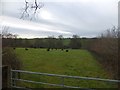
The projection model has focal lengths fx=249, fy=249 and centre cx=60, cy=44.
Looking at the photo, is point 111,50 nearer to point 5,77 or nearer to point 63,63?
point 5,77

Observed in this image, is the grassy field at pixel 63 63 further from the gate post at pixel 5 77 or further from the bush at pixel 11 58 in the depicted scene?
the gate post at pixel 5 77

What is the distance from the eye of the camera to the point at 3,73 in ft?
18.5

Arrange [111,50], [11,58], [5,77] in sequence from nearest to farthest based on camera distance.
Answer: [5,77]
[11,58]
[111,50]

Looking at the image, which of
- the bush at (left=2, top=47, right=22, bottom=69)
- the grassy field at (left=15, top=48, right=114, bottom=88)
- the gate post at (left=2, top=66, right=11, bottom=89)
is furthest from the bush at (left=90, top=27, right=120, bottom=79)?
the gate post at (left=2, top=66, right=11, bottom=89)

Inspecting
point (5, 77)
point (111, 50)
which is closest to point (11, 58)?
point (5, 77)

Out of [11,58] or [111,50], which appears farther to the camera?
[111,50]

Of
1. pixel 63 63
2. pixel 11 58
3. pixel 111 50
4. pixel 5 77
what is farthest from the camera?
pixel 63 63

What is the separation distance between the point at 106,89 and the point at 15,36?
7290 mm

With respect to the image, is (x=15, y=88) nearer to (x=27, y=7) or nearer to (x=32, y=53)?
(x=27, y=7)

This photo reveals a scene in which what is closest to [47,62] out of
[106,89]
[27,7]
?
[106,89]

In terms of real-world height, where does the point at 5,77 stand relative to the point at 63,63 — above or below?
above

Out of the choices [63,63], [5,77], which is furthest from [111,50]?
[63,63]

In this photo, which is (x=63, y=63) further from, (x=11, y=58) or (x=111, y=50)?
(x=11, y=58)

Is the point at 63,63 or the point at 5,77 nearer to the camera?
the point at 5,77
